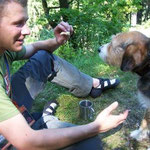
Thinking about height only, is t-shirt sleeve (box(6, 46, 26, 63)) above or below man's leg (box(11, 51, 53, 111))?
above

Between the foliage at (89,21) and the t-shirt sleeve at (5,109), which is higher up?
the t-shirt sleeve at (5,109)

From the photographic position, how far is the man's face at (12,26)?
5.79ft

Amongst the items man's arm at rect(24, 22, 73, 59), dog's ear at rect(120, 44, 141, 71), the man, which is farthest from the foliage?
the man

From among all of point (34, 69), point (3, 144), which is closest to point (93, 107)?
point (34, 69)

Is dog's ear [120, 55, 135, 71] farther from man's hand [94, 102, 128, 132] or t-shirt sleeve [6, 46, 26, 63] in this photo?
t-shirt sleeve [6, 46, 26, 63]

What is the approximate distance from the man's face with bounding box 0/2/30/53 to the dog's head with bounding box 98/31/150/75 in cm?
132

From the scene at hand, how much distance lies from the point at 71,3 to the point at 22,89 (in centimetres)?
936

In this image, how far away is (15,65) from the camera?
582 centimetres

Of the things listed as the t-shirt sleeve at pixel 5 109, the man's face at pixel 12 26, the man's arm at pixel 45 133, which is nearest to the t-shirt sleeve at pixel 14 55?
the man's face at pixel 12 26

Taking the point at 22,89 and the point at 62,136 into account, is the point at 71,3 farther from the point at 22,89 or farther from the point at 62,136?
the point at 62,136

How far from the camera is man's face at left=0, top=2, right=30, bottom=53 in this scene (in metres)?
1.76

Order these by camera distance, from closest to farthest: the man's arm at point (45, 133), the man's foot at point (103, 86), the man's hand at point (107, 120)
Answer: the man's arm at point (45, 133)
the man's hand at point (107, 120)
the man's foot at point (103, 86)

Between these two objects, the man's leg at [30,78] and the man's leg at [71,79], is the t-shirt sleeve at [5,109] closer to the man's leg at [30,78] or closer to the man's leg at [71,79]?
the man's leg at [30,78]

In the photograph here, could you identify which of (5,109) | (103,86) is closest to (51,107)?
(103,86)
